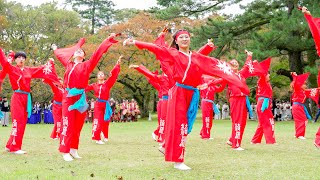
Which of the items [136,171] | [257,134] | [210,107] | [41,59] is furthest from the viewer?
[41,59]

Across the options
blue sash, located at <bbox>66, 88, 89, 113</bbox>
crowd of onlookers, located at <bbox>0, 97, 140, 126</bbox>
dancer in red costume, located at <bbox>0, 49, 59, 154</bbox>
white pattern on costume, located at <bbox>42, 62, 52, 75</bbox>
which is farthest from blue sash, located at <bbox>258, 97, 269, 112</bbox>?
crowd of onlookers, located at <bbox>0, 97, 140, 126</bbox>

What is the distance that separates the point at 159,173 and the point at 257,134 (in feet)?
16.9

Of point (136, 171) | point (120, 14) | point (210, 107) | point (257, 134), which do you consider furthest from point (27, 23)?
point (136, 171)

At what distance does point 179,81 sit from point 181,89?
0.12m

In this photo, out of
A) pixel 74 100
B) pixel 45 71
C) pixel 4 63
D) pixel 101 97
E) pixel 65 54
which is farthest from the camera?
pixel 101 97

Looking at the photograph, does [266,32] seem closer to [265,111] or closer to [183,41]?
[265,111]

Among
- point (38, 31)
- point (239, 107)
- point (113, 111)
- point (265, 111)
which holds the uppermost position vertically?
point (38, 31)

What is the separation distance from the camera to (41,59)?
28.3 meters

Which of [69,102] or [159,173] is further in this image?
[69,102]

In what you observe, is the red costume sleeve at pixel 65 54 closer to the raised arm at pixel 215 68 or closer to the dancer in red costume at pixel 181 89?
the dancer in red costume at pixel 181 89

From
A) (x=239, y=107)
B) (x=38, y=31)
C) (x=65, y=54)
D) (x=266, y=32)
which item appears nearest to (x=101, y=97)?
(x=65, y=54)

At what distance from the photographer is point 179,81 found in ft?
20.0

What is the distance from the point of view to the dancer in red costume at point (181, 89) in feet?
19.5

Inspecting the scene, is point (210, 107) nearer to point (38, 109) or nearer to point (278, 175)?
point (278, 175)
